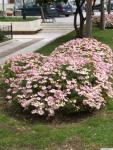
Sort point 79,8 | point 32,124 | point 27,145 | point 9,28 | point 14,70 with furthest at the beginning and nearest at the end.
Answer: point 9,28
point 79,8
point 14,70
point 32,124
point 27,145

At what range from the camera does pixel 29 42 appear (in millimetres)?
24156

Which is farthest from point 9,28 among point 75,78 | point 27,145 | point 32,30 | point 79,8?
point 27,145

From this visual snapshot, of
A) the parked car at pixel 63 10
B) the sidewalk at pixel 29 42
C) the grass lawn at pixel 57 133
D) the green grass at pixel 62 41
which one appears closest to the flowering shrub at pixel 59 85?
the grass lawn at pixel 57 133

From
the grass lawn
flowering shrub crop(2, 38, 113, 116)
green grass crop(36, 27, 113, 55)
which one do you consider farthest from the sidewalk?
the grass lawn

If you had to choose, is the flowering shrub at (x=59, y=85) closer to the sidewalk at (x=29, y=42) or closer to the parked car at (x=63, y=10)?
the sidewalk at (x=29, y=42)

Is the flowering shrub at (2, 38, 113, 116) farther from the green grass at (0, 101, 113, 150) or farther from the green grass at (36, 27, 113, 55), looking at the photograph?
the green grass at (36, 27, 113, 55)

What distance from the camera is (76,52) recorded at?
11.6 meters

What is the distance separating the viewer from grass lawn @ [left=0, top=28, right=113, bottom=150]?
6.88 metres

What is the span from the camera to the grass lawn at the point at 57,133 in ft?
22.6

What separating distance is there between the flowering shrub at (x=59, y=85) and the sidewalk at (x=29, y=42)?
719cm

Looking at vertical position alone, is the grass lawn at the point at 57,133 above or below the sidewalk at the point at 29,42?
above

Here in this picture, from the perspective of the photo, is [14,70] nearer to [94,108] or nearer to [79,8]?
[94,108]

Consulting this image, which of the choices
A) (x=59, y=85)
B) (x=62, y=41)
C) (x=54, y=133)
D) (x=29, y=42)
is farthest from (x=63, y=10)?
(x=54, y=133)

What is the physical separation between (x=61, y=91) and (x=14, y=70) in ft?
6.83
